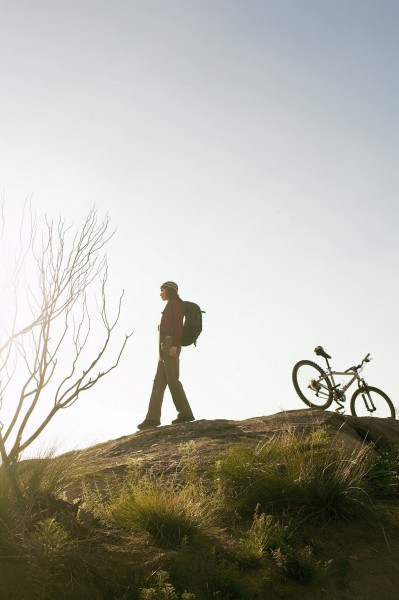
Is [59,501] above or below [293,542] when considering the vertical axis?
above

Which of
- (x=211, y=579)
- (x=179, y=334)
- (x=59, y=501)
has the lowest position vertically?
(x=211, y=579)

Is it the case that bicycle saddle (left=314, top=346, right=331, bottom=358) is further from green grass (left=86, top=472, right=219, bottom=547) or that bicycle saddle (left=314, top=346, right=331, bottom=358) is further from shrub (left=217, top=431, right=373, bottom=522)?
green grass (left=86, top=472, right=219, bottom=547)

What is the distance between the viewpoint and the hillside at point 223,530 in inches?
194

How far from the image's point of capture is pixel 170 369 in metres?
10.9

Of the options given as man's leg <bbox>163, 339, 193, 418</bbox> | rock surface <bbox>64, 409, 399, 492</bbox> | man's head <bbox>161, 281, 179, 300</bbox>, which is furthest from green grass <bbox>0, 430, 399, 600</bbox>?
man's head <bbox>161, 281, 179, 300</bbox>

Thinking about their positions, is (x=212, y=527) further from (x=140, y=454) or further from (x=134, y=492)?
(x=140, y=454)

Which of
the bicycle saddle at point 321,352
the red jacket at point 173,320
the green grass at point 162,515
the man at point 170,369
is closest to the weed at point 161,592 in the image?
the green grass at point 162,515

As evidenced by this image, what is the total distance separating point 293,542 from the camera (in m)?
6.00

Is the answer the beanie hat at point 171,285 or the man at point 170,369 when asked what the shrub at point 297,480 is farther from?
the beanie hat at point 171,285

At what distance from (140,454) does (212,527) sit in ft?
9.33

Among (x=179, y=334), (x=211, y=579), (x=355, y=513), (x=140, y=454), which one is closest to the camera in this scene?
(x=211, y=579)

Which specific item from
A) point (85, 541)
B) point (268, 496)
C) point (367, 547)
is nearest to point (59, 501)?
point (85, 541)

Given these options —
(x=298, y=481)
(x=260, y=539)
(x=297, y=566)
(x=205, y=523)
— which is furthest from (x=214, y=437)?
(x=297, y=566)

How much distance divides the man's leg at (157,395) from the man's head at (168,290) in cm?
115
